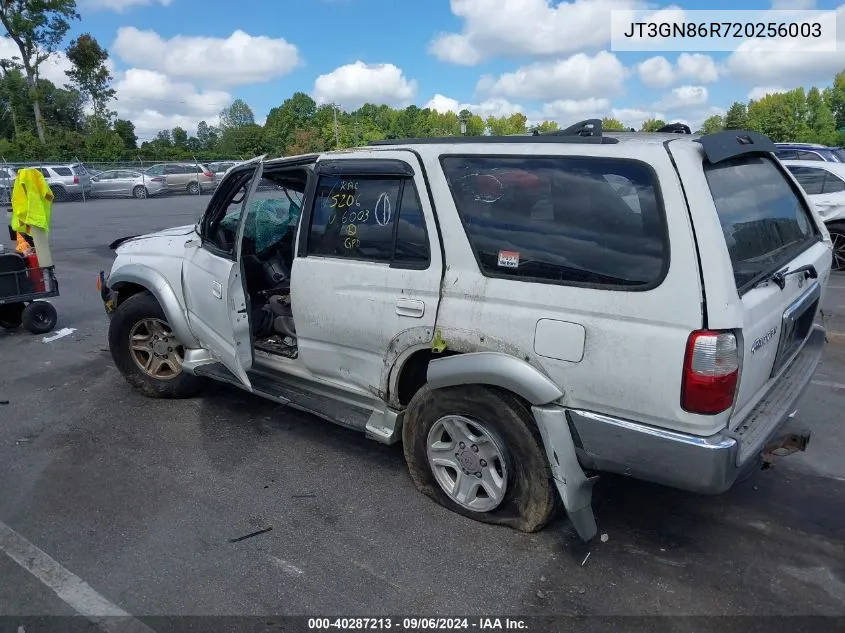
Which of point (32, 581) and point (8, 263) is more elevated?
point (8, 263)

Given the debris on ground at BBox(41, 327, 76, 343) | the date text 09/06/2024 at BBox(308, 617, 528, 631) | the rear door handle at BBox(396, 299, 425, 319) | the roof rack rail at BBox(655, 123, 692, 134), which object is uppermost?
the roof rack rail at BBox(655, 123, 692, 134)

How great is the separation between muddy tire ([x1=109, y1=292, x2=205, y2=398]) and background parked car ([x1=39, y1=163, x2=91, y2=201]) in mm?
25842

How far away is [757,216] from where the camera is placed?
314 centimetres

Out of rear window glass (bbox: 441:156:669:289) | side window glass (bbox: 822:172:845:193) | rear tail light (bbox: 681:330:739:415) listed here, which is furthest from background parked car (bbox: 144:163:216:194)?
rear tail light (bbox: 681:330:739:415)

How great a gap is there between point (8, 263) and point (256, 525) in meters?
5.19

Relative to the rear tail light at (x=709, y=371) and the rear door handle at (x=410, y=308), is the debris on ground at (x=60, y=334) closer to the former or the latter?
the rear door handle at (x=410, y=308)

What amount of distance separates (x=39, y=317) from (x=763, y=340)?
23.4ft

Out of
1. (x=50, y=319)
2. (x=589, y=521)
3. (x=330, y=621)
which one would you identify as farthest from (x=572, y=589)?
(x=50, y=319)

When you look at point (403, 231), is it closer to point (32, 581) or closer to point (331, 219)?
point (331, 219)

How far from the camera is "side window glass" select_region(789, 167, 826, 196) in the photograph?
1018 centimetres

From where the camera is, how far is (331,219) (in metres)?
3.80

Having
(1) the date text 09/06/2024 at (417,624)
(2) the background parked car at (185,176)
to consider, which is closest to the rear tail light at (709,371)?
(1) the date text 09/06/2024 at (417,624)

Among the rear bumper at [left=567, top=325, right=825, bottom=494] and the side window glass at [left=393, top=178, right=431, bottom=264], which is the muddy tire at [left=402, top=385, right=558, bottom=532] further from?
the side window glass at [left=393, top=178, right=431, bottom=264]

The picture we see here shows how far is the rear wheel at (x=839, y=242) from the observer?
982 cm
